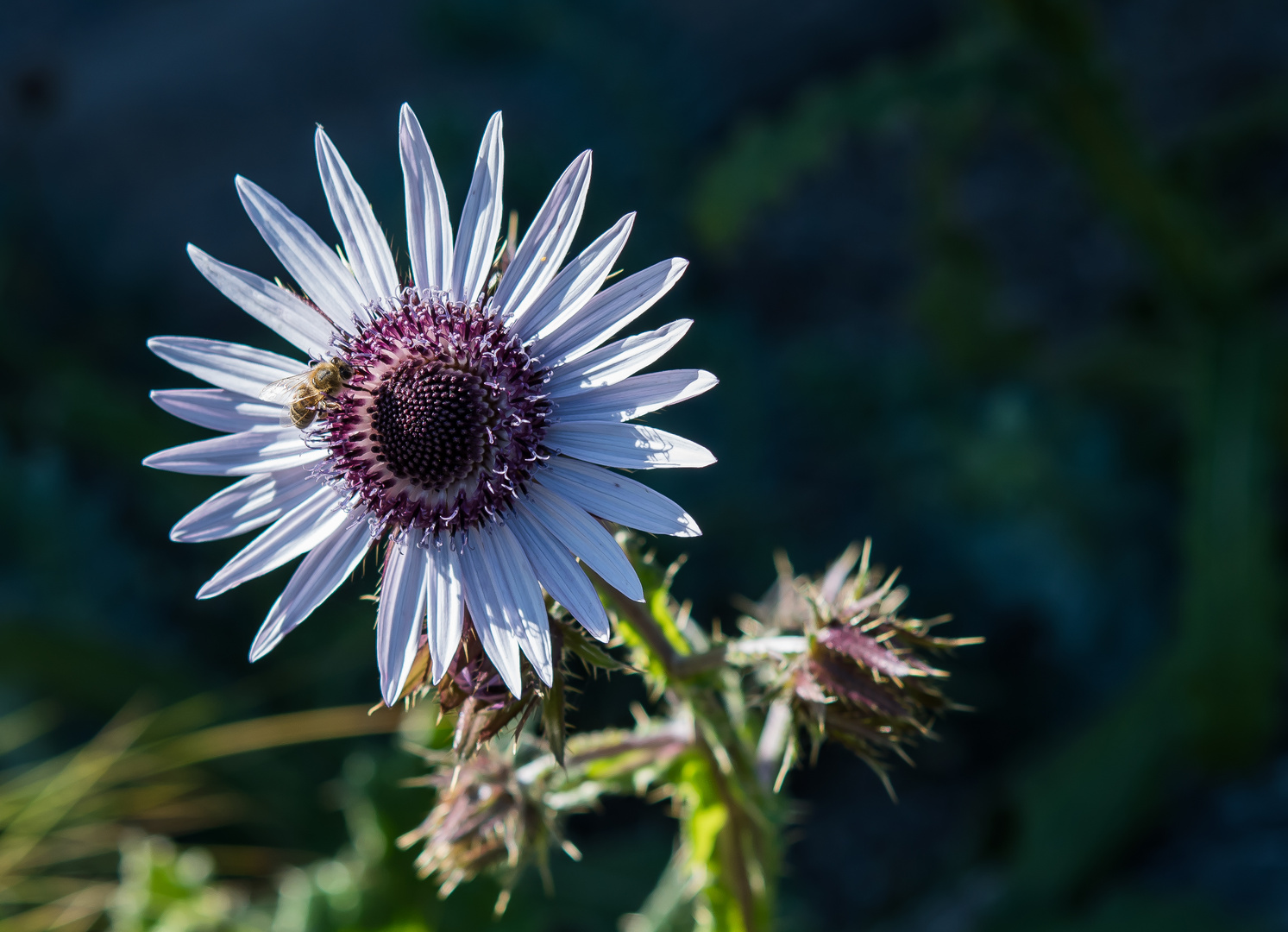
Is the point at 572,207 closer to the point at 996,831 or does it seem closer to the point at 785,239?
the point at 996,831

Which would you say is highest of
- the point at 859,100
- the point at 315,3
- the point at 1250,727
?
the point at 315,3

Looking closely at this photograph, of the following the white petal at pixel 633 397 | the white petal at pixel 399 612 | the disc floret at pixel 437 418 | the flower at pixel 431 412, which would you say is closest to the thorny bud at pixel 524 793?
the white petal at pixel 399 612

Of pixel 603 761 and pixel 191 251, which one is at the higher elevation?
pixel 191 251

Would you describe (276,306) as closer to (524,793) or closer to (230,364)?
(230,364)

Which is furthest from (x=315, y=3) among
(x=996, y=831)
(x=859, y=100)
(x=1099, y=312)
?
(x=996, y=831)

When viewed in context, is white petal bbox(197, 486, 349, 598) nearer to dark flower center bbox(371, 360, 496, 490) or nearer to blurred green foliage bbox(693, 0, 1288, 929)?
dark flower center bbox(371, 360, 496, 490)

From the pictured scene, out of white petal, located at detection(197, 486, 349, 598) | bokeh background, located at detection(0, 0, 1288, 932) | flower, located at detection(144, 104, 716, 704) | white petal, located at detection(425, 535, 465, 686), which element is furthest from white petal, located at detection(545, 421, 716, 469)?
bokeh background, located at detection(0, 0, 1288, 932)

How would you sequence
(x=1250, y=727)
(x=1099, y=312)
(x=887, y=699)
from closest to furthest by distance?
1. (x=887, y=699)
2. (x=1250, y=727)
3. (x=1099, y=312)
